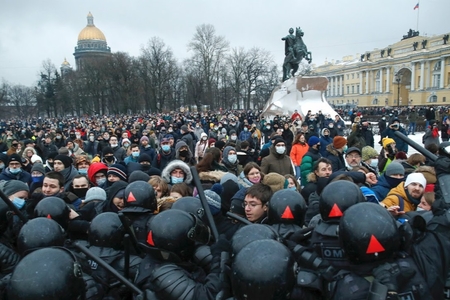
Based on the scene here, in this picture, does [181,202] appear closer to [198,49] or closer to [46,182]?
[46,182]

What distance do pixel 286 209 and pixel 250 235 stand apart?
65 centimetres

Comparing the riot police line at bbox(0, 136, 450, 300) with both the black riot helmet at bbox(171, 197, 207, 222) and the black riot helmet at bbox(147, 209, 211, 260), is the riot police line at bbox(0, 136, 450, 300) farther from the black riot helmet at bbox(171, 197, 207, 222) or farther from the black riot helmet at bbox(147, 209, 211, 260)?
the black riot helmet at bbox(171, 197, 207, 222)

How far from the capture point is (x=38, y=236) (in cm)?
257

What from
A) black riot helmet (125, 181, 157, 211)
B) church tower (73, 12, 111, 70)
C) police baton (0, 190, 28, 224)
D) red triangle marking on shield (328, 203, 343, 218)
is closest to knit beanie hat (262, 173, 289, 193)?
black riot helmet (125, 181, 157, 211)

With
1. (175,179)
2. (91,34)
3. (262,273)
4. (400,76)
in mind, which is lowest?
(175,179)

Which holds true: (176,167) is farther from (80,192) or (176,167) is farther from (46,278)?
(46,278)

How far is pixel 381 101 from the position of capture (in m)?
82.1

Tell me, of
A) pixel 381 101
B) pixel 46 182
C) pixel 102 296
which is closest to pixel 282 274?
pixel 102 296

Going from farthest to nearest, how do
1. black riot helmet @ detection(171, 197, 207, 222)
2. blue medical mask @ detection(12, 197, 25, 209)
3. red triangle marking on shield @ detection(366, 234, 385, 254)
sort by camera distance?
blue medical mask @ detection(12, 197, 25, 209) < black riot helmet @ detection(171, 197, 207, 222) < red triangle marking on shield @ detection(366, 234, 385, 254)

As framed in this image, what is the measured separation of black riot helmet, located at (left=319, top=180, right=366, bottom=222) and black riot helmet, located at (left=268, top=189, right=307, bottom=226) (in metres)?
0.37

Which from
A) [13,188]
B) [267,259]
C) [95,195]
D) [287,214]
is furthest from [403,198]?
[13,188]

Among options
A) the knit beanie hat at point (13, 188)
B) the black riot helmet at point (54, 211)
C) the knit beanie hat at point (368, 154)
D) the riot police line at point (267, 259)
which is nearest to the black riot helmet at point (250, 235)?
the riot police line at point (267, 259)

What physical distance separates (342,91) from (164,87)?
189 feet

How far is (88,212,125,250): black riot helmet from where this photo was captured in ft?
9.21
